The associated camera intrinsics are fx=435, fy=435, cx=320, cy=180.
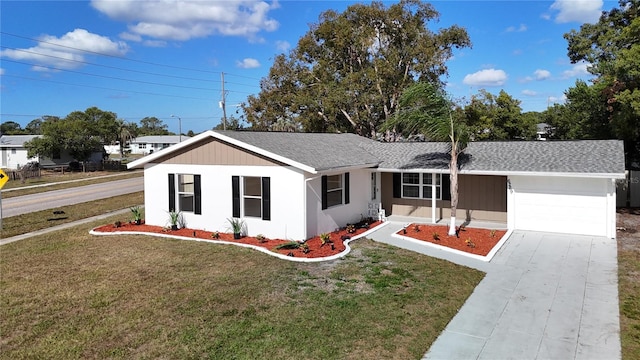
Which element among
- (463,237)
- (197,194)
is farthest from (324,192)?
(463,237)

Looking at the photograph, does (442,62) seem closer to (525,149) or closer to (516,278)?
(525,149)

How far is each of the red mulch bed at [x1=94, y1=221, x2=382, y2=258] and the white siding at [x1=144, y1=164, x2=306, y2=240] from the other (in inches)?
12.4

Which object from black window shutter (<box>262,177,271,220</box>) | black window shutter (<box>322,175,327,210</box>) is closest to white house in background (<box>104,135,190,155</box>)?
black window shutter (<box>262,177,271,220</box>)

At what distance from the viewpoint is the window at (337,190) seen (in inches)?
591

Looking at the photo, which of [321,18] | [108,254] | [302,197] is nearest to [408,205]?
[302,197]

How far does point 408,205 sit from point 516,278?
8207 millimetres

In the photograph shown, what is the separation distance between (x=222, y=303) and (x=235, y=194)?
626 cm

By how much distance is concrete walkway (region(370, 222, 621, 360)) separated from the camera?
6773mm

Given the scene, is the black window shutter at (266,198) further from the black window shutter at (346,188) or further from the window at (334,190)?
the black window shutter at (346,188)

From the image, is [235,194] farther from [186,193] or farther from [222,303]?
[222,303]

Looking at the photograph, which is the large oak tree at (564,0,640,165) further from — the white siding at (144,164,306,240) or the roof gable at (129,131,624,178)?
the white siding at (144,164,306,240)

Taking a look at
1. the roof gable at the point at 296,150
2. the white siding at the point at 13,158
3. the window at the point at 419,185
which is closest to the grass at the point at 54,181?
the white siding at the point at 13,158

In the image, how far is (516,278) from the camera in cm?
1022

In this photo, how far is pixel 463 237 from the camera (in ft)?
46.4
